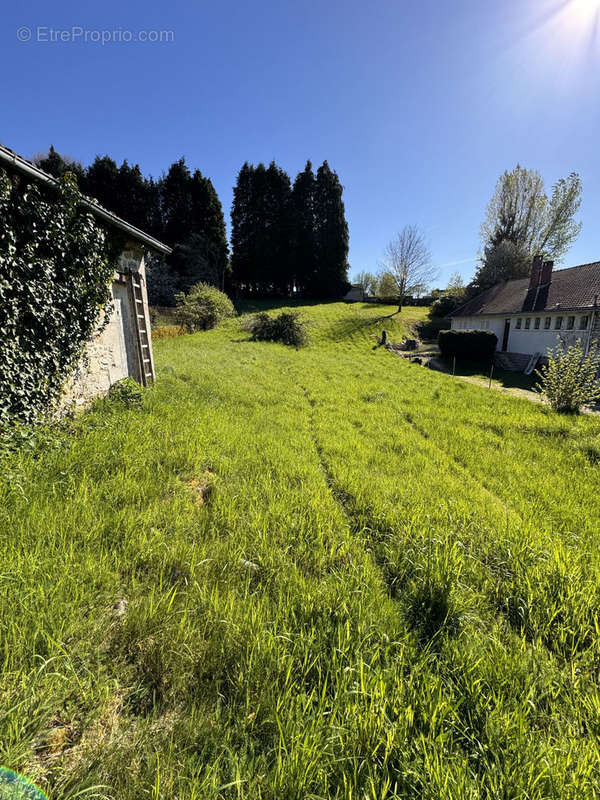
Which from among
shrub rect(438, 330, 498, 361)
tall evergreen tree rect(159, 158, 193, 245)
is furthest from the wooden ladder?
tall evergreen tree rect(159, 158, 193, 245)

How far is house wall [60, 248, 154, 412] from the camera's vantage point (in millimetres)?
5551

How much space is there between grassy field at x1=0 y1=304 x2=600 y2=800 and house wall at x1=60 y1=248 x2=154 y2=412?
129 cm

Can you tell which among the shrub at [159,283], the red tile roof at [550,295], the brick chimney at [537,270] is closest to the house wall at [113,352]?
the red tile roof at [550,295]

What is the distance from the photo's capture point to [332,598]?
7.38 ft

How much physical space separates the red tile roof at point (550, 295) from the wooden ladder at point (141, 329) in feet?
72.8

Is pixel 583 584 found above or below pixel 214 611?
below

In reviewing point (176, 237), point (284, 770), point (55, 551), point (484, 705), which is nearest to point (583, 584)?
point (484, 705)

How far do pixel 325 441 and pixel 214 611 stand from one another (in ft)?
12.4

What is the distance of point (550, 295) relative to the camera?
21.7 metres

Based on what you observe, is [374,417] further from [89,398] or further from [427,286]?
[427,286]

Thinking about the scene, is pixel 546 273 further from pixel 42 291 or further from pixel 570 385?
pixel 42 291

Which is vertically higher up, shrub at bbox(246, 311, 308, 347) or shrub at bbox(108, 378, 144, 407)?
shrub at bbox(246, 311, 308, 347)

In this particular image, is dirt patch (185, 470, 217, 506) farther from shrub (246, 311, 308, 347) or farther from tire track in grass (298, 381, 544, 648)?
shrub (246, 311, 308, 347)

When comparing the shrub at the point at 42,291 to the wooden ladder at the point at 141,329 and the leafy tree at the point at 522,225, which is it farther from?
the leafy tree at the point at 522,225
